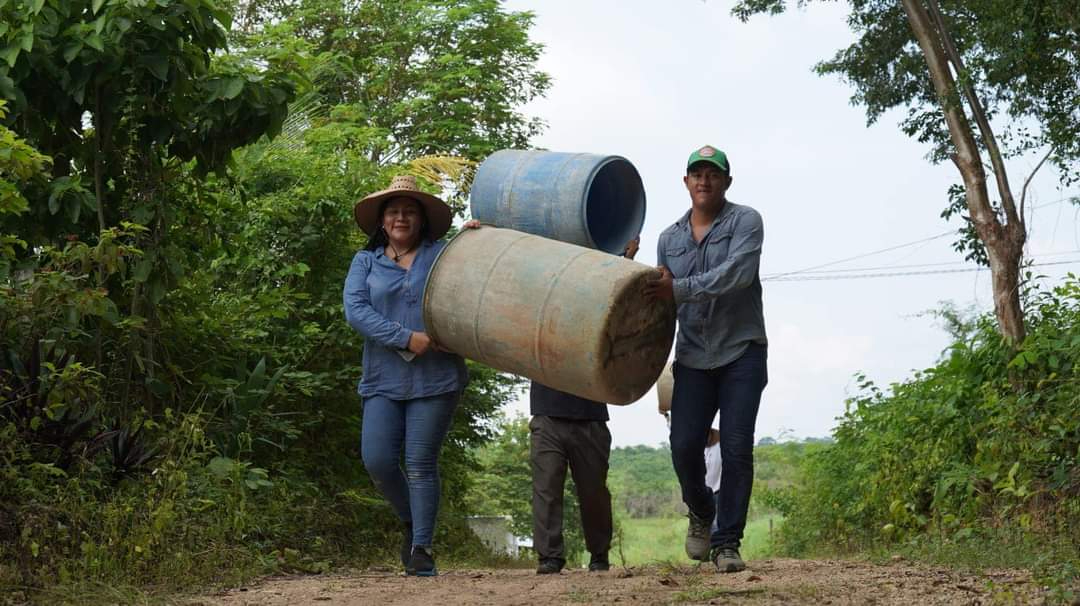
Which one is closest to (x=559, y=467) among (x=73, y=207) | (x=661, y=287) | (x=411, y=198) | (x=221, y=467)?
(x=661, y=287)

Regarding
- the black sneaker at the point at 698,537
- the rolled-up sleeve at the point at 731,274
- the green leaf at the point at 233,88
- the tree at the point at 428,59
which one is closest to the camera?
the rolled-up sleeve at the point at 731,274

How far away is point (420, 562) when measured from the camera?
6965mm

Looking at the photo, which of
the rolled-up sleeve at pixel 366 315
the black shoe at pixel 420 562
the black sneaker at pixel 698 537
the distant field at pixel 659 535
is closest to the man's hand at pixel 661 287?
the black sneaker at pixel 698 537

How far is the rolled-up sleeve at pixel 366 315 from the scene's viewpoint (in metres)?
6.88

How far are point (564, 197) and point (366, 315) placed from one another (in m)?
1.17

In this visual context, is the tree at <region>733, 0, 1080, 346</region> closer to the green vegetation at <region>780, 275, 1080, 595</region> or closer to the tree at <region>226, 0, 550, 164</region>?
the green vegetation at <region>780, 275, 1080, 595</region>

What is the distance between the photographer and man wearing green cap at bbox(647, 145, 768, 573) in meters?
6.35

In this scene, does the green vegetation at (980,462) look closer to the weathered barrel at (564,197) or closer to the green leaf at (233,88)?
the weathered barrel at (564,197)

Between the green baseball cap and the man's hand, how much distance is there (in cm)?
55

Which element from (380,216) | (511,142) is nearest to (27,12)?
(380,216)

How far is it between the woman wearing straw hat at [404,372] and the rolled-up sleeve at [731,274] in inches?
48.2

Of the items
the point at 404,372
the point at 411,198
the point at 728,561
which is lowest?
the point at 728,561

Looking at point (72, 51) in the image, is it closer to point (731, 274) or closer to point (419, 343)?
point (419, 343)

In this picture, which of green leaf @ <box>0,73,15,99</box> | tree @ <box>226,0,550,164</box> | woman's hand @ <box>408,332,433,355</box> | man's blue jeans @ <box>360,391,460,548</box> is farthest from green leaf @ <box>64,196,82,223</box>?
tree @ <box>226,0,550,164</box>
